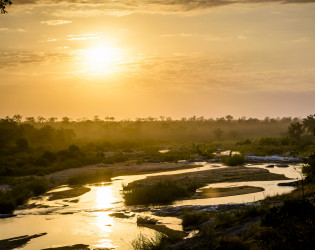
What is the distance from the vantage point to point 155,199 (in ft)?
97.0

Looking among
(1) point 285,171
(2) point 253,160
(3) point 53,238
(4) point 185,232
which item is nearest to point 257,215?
(4) point 185,232

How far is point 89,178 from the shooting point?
44.8m

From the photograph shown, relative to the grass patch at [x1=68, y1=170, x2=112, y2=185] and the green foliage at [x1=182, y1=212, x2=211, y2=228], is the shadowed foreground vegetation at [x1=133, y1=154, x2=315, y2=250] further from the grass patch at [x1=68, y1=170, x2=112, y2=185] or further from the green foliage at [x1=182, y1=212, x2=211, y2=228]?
the grass patch at [x1=68, y1=170, x2=112, y2=185]

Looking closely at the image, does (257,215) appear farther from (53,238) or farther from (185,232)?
(53,238)

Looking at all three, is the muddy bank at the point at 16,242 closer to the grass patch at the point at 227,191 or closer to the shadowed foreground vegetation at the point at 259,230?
the shadowed foreground vegetation at the point at 259,230

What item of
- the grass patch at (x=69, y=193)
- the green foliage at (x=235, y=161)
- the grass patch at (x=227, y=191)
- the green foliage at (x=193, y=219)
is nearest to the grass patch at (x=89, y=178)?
the grass patch at (x=69, y=193)

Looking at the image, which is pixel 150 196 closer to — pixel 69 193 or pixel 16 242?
pixel 69 193

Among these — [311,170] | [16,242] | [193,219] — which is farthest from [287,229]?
[311,170]

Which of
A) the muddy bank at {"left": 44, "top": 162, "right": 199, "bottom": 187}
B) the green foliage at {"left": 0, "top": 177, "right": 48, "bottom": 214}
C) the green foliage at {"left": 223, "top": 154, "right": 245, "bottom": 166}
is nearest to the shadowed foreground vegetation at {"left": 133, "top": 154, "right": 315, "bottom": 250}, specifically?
the green foliage at {"left": 0, "top": 177, "right": 48, "bottom": 214}

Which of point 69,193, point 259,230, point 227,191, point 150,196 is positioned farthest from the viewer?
point 69,193

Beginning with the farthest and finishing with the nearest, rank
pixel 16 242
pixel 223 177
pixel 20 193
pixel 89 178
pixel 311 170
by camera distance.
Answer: pixel 89 178 < pixel 223 177 < pixel 20 193 < pixel 311 170 < pixel 16 242

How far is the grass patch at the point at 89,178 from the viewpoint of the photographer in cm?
4312

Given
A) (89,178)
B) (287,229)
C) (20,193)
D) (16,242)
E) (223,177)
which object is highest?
(287,229)

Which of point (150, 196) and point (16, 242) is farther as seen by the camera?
point (150, 196)
